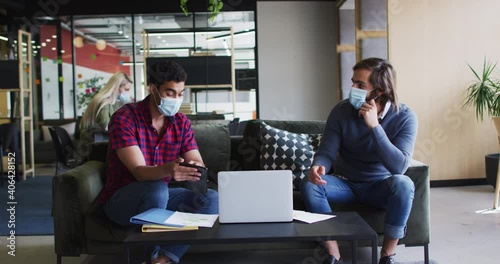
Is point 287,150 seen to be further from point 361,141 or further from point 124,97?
point 124,97

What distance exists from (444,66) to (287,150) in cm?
324

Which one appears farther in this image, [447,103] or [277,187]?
[447,103]

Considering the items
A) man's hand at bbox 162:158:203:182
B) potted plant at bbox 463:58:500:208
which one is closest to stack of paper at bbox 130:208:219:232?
man's hand at bbox 162:158:203:182

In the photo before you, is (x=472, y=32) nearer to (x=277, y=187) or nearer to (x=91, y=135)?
(x=91, y=135)

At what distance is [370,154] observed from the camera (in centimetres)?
278

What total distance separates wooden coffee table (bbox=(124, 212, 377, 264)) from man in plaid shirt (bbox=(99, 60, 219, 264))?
1.64 feet

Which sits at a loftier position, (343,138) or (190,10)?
(190,10)

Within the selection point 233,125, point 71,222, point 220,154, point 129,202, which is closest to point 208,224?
point 129,202

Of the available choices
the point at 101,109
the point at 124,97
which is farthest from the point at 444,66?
the point at 101,109

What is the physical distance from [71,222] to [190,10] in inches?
264

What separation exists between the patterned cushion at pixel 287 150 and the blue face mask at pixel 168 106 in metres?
0.80

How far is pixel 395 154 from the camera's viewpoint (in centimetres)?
258

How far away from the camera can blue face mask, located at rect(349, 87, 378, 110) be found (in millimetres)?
2705

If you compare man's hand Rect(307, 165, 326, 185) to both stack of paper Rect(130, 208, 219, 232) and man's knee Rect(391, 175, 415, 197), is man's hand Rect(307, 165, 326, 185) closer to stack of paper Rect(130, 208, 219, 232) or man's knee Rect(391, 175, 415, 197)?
man's knee Rect(391, 175, 415, 197)
